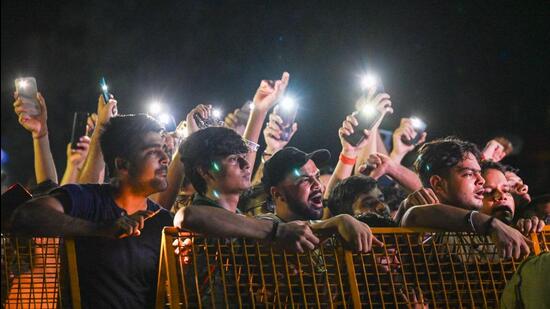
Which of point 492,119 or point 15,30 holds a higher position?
point 15,30

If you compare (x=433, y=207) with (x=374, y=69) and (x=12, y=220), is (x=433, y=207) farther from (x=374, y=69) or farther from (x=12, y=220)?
(x=374, y=69)

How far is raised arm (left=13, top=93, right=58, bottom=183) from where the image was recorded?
4949 millimetres

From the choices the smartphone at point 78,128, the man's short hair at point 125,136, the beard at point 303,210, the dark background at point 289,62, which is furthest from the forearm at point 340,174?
the dark background at point 289,62

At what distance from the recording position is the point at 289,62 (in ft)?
30.3

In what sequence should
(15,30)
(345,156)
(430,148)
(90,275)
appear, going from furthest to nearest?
(15,30), (345,156), (430,148), (90,275)

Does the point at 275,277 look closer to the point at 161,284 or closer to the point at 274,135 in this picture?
the point at 161,284

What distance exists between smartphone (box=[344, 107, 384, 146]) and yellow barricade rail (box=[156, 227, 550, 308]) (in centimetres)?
234

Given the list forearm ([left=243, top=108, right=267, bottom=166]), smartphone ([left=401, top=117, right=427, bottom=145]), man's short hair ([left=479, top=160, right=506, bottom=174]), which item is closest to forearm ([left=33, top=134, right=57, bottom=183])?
forearm ([left=243, top=108, right=267, bottom=166])

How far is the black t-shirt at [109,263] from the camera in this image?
120 inches

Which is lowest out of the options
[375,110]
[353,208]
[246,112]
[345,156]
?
[353,208]

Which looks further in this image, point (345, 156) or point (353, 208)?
point (345, 156)

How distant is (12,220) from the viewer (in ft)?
9.24

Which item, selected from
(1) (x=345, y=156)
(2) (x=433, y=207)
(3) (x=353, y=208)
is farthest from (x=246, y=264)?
(1) (x=345, y=156)

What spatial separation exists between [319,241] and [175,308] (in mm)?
714
